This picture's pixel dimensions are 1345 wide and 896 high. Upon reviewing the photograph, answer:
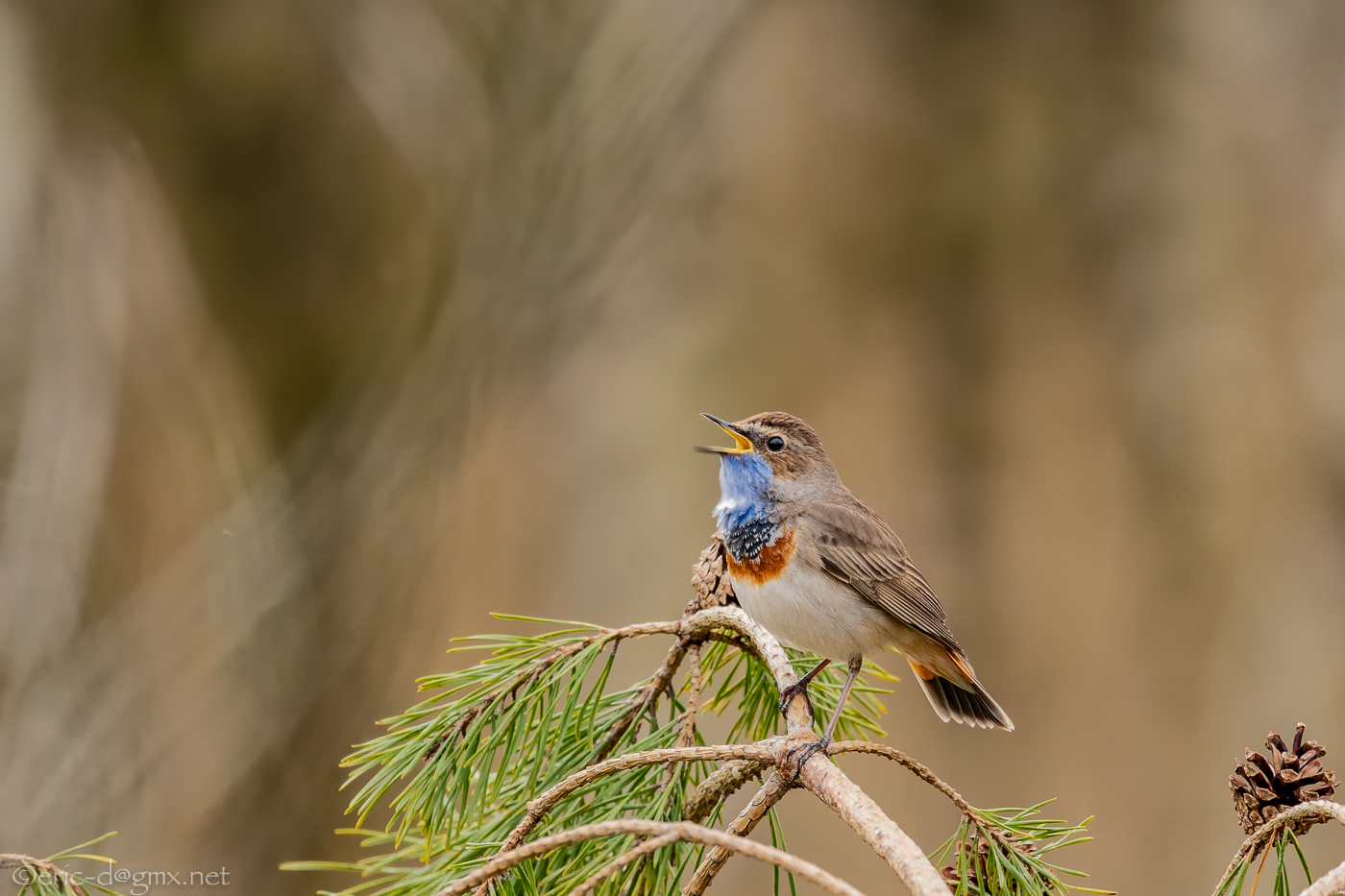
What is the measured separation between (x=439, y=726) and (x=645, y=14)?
2.28 meters

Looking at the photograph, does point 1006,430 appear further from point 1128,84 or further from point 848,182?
point 1128,84

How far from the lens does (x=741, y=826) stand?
79 cm

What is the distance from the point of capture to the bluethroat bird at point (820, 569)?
3.88 feet

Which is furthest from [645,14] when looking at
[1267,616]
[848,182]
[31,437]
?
[1267,616]

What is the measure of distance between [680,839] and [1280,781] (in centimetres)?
52

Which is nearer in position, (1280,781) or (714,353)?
(1280,781)

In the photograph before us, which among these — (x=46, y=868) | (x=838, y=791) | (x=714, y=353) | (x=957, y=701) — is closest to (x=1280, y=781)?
(x=838, y=791)

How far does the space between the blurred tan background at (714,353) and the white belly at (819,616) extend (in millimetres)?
1323

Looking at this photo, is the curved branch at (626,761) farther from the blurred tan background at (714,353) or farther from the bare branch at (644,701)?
the blurred tan background at (714,353)

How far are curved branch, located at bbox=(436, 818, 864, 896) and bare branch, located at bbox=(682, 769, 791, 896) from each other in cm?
18

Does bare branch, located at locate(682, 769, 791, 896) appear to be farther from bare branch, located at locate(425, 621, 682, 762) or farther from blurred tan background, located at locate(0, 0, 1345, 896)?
blurred tan background, located at locate(0, 0, 1345, 896)

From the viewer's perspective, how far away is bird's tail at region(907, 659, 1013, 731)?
1.39 metres

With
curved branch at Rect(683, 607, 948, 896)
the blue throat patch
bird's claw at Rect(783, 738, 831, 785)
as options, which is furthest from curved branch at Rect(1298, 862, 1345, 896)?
the blue throat patch

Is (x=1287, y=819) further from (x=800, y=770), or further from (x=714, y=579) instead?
(x=714, y=579)
